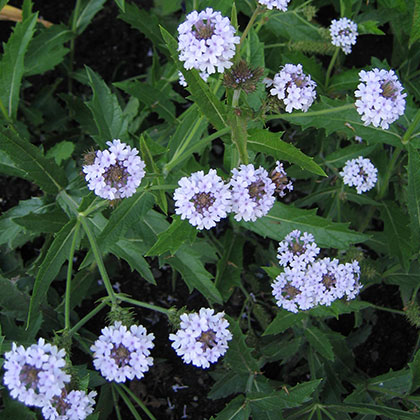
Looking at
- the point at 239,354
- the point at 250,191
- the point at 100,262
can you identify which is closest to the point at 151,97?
the point at 100,262

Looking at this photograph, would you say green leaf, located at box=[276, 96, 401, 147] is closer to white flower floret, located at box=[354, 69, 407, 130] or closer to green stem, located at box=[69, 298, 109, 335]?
white flower floret, located at box=[354, 69, 407, 130]

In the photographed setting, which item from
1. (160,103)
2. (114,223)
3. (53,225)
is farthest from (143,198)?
(160,103)

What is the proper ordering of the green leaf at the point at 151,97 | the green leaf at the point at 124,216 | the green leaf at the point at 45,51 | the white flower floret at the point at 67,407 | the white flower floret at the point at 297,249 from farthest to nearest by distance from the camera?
the green leaf at the point at 45,51 → the green leaf at the point at 151,97 → the white flower floret at the point at 297,249 → the green leaf at the point at 124,216 → the white flower floret at the point at 67,407

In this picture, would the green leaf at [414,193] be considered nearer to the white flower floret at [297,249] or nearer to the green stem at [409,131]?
the green stem at [409,131]

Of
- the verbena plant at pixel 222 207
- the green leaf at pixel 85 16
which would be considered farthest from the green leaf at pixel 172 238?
the green leaf at pixel 85 16

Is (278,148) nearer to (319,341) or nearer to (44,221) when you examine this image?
(44,221)

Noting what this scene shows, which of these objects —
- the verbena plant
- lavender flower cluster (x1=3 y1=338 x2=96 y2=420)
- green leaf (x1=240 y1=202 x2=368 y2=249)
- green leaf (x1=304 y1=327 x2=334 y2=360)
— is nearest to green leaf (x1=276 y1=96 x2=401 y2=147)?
the verbena plant
